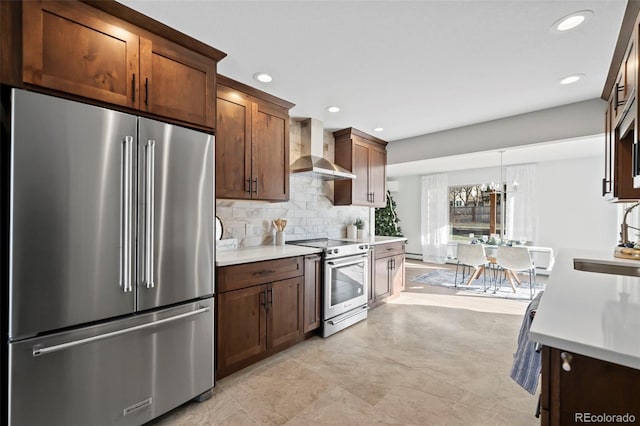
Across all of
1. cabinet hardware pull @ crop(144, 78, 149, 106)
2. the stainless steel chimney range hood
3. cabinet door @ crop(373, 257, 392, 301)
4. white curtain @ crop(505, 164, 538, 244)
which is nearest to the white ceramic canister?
cabinet door @ crop(373, 257, 392, 301)

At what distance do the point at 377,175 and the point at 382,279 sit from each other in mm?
1582

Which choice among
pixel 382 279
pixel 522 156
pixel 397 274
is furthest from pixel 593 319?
pixel 522 156

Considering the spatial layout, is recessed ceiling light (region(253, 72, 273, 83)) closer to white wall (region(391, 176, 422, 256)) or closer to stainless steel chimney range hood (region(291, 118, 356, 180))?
stainless steel chimney range hood (region(291, 118, 356, 180))

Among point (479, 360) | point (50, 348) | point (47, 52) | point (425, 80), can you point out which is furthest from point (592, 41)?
point (50, 348)

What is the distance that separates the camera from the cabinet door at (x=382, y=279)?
400 centimetres

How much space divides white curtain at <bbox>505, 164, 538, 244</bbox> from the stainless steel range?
475 cm

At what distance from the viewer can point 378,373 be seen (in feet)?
7.79

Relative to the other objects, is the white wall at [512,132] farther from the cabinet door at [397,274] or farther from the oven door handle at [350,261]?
the oven door handle at [350,261]

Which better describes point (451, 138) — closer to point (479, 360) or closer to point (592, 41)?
point (592, 41)

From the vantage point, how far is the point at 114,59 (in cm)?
162

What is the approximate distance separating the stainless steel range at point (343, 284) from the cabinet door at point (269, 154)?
762 millimetres

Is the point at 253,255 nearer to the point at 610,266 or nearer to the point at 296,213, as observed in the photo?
the point at 296,213

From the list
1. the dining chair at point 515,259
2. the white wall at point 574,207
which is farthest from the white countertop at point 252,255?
the white wall at point 574,207

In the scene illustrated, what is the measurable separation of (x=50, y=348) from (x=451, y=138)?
4.49 m
